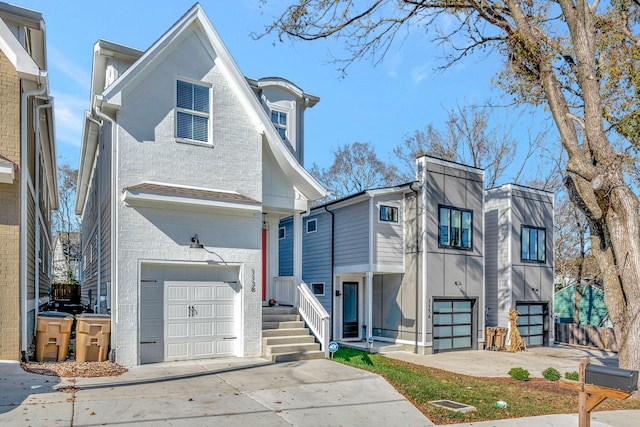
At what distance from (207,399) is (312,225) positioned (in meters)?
13.2

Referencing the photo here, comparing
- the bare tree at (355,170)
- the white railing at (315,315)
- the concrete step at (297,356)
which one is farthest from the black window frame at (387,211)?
the bare tree at (355,170)

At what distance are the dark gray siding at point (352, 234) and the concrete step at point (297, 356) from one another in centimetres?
627

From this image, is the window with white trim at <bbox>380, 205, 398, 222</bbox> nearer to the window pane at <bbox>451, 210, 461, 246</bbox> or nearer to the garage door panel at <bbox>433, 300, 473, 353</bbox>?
the window pane at <bbox>451, 210, 461, 246</bbox>

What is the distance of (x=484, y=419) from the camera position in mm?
7410

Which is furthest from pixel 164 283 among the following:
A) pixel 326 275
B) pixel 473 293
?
pixel 473 293

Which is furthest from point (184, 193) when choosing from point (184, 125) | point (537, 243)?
point (537, 243)

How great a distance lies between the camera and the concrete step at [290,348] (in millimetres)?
10695

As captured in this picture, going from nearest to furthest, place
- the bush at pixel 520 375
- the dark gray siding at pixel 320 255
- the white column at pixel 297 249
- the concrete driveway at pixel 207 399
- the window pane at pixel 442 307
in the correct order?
the concrete driveway at pixel 207 399 → the bush at pixel 520 375 → the white column at pixel 297 249 → the window pane at pixel 442 307 → the dark gray siding at pixel 320 255

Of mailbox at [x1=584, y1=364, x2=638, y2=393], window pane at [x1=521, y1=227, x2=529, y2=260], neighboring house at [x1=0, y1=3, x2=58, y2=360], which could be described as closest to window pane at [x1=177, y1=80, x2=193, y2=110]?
neighboring house at [x1=0, y1=3, x2=58, y2=360]

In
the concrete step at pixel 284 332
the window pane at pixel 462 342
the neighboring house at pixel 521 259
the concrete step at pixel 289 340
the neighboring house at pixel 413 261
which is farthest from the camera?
the neighboring house at pixel 521 259

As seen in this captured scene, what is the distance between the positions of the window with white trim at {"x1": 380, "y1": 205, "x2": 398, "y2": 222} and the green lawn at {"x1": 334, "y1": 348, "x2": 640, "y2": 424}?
6.73m

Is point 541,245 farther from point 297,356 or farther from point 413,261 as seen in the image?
point 297,356

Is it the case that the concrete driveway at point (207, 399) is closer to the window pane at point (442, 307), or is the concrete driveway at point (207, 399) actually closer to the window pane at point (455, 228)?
the window pane at point (442, 307)

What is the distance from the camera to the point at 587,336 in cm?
2172
